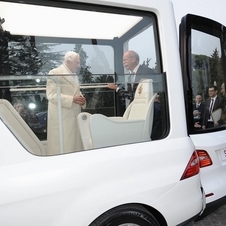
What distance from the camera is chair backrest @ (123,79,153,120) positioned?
1898mm

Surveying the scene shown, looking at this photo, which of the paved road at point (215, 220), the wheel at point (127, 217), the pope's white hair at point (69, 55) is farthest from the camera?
the paved road at point (215, 220)

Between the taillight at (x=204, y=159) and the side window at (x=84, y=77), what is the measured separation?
471 mm

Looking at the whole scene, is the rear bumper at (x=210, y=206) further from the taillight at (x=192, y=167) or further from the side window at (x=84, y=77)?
the side window at (x=84, y=77)

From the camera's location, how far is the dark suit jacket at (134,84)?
1865 millimetres

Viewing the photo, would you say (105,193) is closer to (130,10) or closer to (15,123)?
(15,123)

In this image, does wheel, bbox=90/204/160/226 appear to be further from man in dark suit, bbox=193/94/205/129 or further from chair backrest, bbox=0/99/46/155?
man in dark suit, bbox=193/94/205/129

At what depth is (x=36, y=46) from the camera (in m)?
1.64

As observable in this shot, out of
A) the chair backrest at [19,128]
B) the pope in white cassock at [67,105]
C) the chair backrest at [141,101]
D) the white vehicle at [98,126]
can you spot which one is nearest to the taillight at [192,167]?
the white vehicle at [98,126]

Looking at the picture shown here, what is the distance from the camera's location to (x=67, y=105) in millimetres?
1781

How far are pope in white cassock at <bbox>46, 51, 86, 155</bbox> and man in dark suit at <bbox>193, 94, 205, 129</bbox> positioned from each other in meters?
1.01

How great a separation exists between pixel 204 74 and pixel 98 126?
4.09 ft

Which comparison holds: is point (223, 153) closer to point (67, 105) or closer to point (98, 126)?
point (98, 126)

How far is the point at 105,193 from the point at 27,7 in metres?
1.30

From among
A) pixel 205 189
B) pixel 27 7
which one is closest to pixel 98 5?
pixel 27 7
